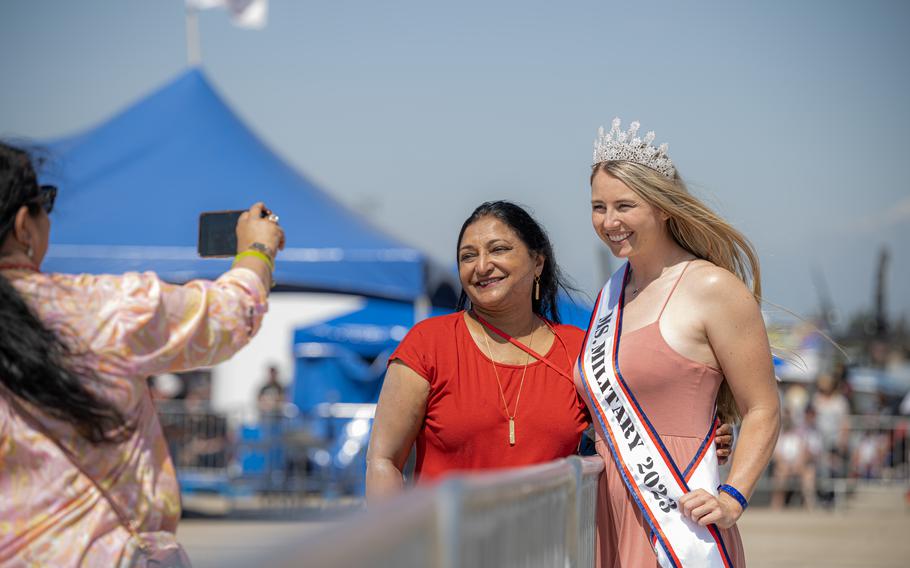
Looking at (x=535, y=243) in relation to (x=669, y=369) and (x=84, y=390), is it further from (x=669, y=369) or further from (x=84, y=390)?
(x=84, y=390)

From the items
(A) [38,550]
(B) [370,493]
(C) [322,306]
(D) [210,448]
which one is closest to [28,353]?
(A) [38,550]

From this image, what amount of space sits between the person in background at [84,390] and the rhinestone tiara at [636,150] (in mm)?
1399

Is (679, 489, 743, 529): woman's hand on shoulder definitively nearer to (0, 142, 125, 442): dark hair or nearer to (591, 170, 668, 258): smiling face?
(591, 170, 668, 258): smiling face

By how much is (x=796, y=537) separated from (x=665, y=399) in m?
8.68

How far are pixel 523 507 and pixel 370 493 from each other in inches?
48.4

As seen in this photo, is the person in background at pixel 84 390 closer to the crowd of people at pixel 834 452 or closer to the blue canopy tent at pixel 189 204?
the blue canopy tent at pixel 189 204

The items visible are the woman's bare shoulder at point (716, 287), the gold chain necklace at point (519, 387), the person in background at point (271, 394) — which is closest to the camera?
the woman's bare shoulder at point (716, 287)

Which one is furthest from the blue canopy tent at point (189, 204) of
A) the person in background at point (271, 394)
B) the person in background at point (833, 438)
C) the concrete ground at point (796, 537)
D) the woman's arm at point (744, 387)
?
the woman's arm at point (744, 387)

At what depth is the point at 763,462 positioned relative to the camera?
9.82ft

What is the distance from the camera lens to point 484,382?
3.40 meters

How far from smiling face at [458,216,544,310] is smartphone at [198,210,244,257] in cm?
90

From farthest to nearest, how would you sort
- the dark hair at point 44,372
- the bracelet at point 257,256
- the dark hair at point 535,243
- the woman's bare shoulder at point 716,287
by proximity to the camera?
the dark hair at point 535,243 → the woman's bare shoulder at point 716,287 → the bracelet at point 257,256 → the dark hair at point 44,372

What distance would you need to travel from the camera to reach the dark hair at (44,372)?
2.11 meters

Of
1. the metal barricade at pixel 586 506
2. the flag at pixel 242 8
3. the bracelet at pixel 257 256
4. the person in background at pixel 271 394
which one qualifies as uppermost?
the flag at pixel 242 8
